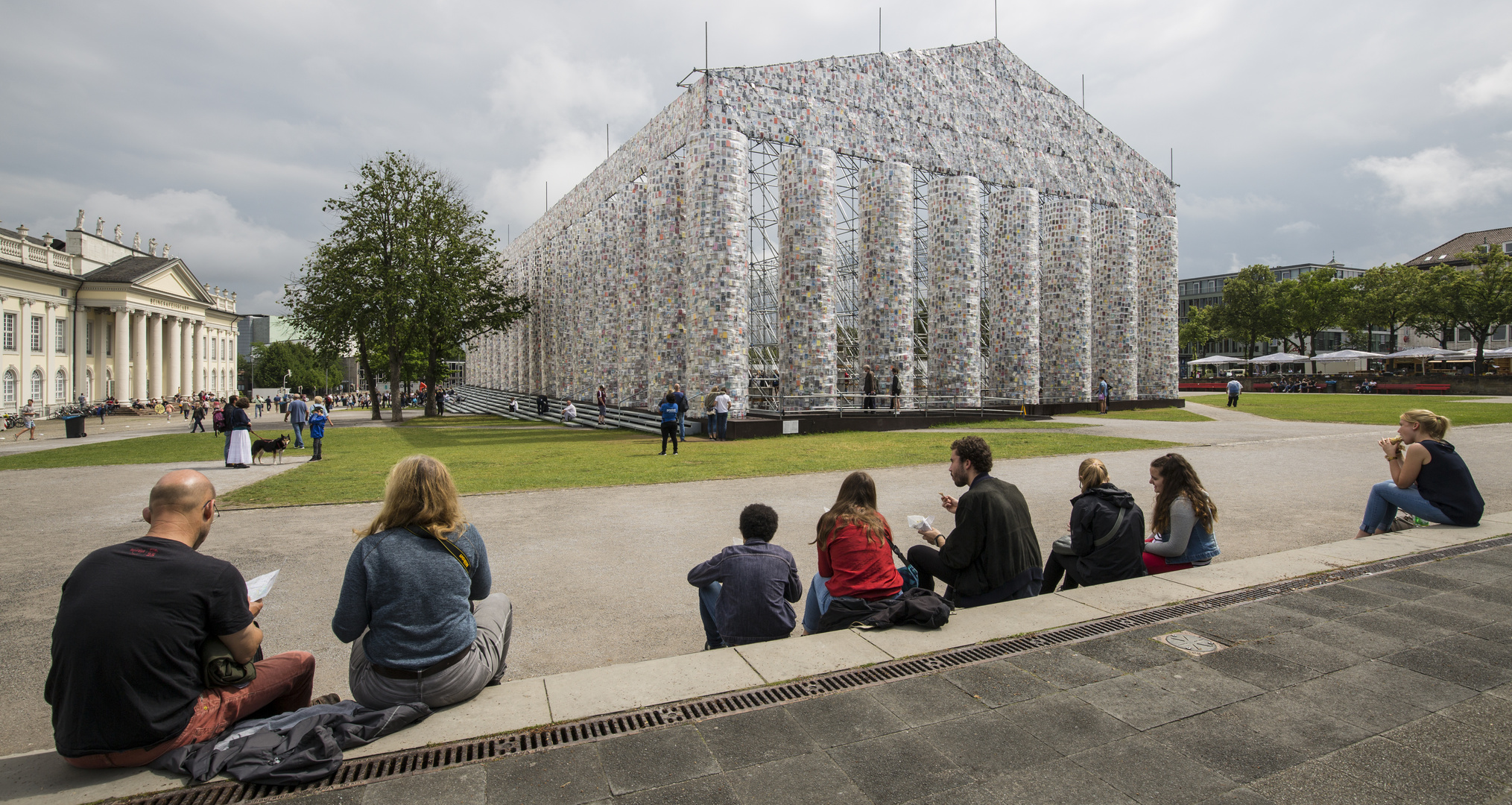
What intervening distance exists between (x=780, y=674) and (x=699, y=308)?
19077mm

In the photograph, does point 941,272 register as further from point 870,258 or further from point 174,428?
point 174,428

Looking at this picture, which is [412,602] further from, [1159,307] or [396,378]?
[1159,307]

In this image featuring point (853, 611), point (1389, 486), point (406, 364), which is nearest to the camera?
point (853, 611)

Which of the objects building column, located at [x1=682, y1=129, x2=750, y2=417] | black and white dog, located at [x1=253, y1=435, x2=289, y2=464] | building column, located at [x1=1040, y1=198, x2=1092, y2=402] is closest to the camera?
black and white dog, located at [x1=253, y1=435, x2=289, y2=464]

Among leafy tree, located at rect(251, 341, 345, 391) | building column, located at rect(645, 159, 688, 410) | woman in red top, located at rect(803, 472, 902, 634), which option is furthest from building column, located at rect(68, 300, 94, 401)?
woman in red top, located at rect(803, 472, 902, 634)

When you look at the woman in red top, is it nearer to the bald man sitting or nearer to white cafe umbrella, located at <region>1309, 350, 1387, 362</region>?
the bald man sitting

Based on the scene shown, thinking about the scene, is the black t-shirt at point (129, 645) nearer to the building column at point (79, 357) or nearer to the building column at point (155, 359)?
the building column at point (79, 357)

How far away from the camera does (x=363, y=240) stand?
32.8m

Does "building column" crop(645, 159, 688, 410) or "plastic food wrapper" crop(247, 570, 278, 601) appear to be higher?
"building column" crop(645, 159, 688, 410)

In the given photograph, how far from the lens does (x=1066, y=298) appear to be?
30766 mm

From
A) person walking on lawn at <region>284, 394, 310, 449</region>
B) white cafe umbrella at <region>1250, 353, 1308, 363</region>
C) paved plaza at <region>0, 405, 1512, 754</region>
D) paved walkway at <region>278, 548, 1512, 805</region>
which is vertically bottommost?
paved plaza at <region>0, 405, 1512, 754</region>

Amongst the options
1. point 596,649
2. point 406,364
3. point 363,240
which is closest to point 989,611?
point 596,649

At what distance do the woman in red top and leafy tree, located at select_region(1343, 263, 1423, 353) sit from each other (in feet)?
219

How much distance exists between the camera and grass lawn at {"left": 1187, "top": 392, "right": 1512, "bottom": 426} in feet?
78.8
